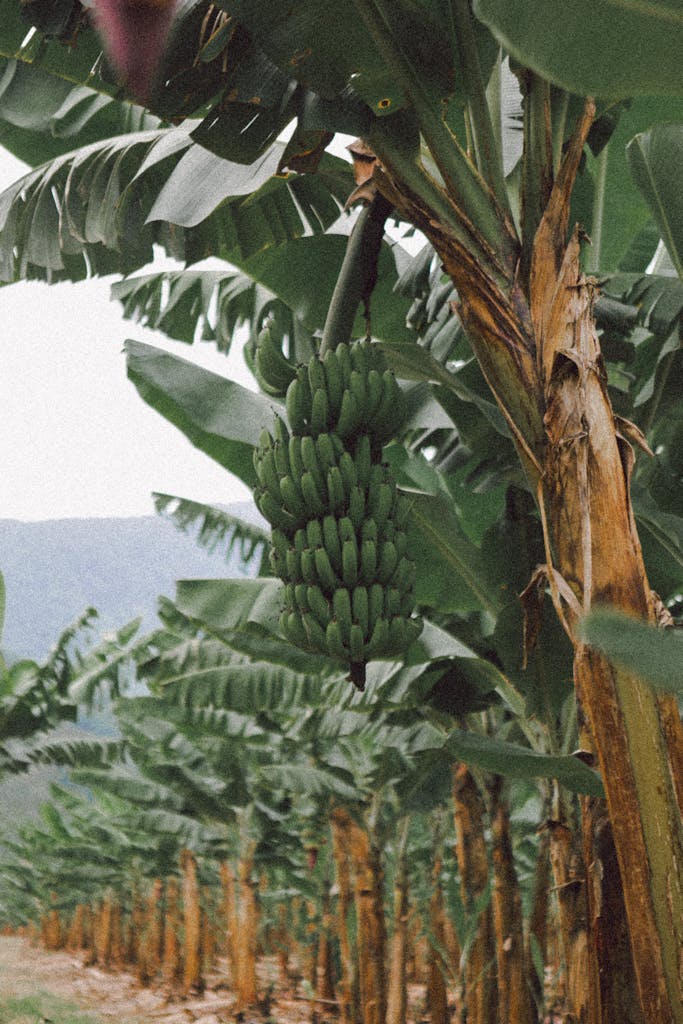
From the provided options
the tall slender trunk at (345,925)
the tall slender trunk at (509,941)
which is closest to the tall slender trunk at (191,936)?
the tall slender trunk at (345,925)

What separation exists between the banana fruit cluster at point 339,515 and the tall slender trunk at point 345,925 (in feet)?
20.9

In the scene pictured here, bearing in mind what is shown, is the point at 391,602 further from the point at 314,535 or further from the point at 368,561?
the point at 314,535

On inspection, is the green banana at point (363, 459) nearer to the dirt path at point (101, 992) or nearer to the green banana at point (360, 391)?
the green banana at point (360, 391)

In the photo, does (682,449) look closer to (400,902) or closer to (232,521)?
(232,521)

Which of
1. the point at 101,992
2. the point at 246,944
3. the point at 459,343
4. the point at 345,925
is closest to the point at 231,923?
the point at 246,944

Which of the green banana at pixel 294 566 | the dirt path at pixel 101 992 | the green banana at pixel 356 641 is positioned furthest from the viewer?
the dirt path at pixel 101 992

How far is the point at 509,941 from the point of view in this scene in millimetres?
4277

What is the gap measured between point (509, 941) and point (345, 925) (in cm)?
425

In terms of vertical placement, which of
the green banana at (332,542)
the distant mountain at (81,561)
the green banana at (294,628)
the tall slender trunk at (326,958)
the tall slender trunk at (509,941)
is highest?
the distant mountain at (81,561)

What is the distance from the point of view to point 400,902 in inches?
257

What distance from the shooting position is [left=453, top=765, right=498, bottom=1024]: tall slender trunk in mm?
5074

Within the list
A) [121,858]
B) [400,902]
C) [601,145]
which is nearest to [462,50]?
[601,145]

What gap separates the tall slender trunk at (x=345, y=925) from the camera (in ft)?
24.9

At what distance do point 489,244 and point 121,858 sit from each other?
47.6 ft
